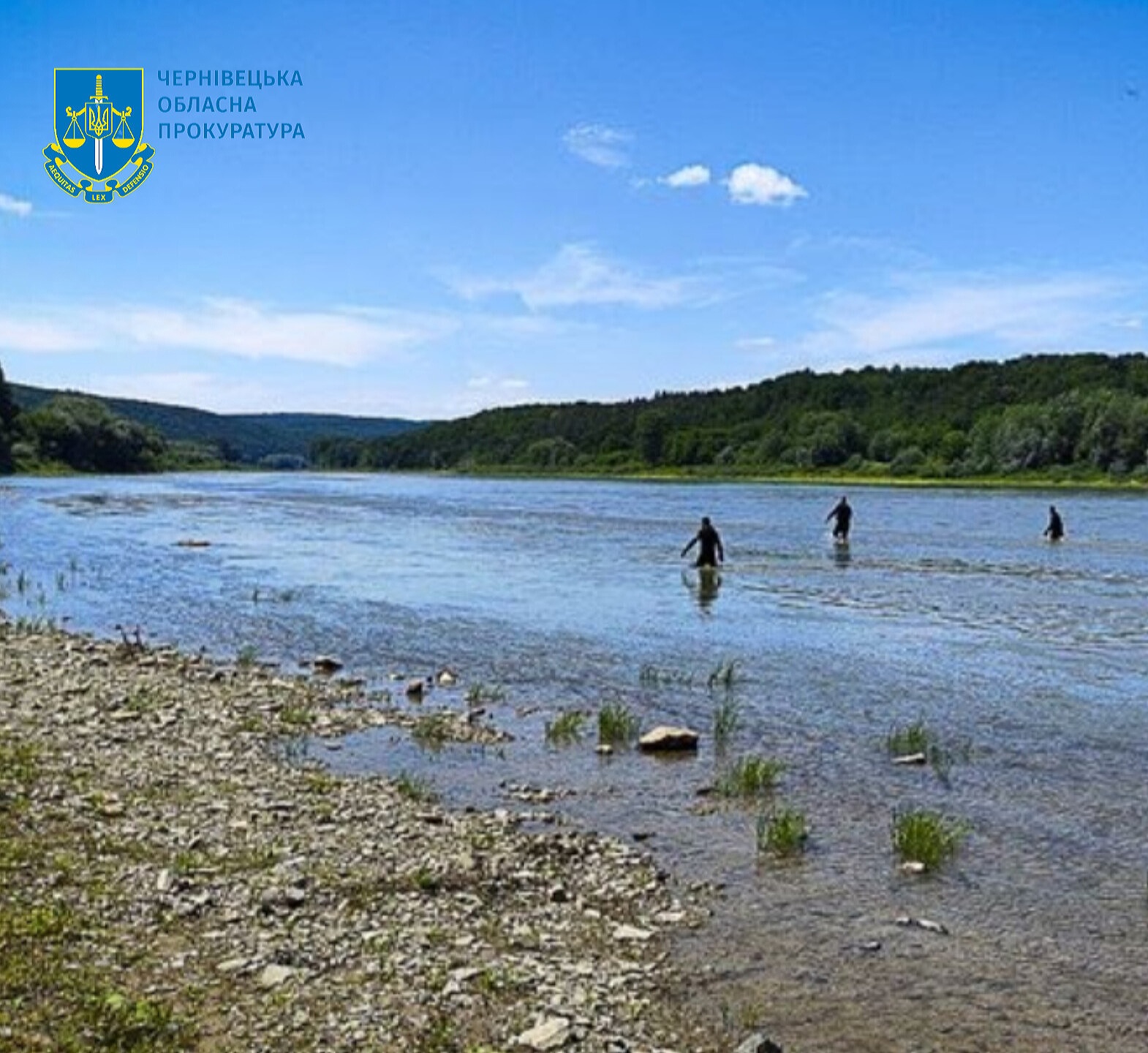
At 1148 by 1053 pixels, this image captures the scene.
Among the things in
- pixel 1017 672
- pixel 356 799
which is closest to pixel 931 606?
pixel 1017 672

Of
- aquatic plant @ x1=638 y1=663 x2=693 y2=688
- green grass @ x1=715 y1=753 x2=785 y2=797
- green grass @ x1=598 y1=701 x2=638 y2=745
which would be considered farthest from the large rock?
aquatic plant @ x1=638 y1=663 x2=693 y2=688

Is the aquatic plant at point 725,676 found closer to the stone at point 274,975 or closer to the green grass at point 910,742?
the green grass at point 910,742

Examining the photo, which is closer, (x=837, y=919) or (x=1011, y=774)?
(x=837, y=919)

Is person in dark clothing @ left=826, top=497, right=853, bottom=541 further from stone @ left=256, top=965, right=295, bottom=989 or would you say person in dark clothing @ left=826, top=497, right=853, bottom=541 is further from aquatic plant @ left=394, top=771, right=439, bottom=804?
stone @ left=256, top=965, right=295, bottom=989

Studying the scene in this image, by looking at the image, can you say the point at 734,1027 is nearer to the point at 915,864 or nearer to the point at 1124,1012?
the point at 1124,1012

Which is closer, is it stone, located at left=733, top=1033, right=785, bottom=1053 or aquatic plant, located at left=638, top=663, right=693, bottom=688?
stone, located at left=733, top=1033, right=785, bottom=1053

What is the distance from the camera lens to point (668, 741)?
1878 centimetres

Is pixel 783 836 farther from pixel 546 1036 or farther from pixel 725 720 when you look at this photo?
pixel 725 720

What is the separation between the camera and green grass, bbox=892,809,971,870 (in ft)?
44.3

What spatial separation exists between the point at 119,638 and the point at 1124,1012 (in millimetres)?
24880

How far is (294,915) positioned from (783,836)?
18.9ft

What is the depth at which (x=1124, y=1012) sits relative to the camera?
9.96 metres

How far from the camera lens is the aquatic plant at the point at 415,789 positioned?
608 inches

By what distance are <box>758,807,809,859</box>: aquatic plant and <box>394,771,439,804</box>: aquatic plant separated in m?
4.19
